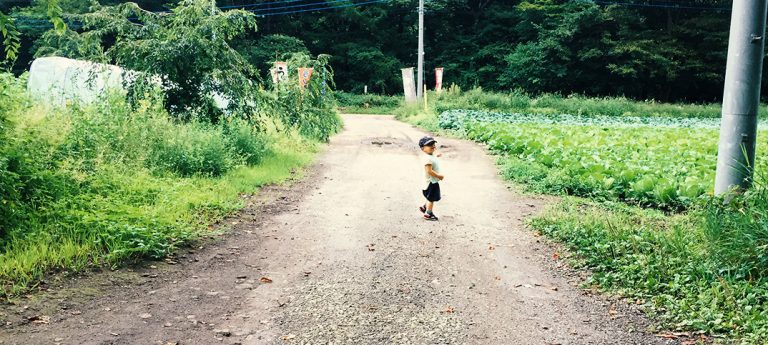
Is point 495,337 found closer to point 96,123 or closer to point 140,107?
point 96,123

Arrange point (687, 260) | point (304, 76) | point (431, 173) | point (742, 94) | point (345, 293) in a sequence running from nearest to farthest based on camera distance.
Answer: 1. point (345, 293)
2. point (687, 260)
3. point (742, 94)
4. point (431, 173)
5. point (304, 76)

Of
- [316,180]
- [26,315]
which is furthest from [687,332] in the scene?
[316,180]

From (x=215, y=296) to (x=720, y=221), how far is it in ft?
16.4

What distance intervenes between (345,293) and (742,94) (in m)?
4.62

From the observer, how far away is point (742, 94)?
6316mm

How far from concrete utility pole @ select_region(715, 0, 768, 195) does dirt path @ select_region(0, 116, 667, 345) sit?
2180 millimetres

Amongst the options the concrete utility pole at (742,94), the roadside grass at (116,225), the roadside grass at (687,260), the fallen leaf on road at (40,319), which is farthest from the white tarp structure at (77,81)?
the concrete utility pole at (742,94)

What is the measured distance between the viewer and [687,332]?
4.77 metres

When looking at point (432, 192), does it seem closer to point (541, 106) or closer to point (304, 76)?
point (304, 76)

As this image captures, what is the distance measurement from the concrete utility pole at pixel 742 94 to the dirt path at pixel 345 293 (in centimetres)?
218

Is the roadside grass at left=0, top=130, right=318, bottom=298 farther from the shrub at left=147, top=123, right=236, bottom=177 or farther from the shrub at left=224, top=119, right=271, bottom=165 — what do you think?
the shrub at left=224, top=119, right=271, bottom=165

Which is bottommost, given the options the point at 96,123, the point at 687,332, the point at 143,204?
the point at 687,332

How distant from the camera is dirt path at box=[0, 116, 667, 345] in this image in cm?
471

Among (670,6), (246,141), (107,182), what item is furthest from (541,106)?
(107,182)
